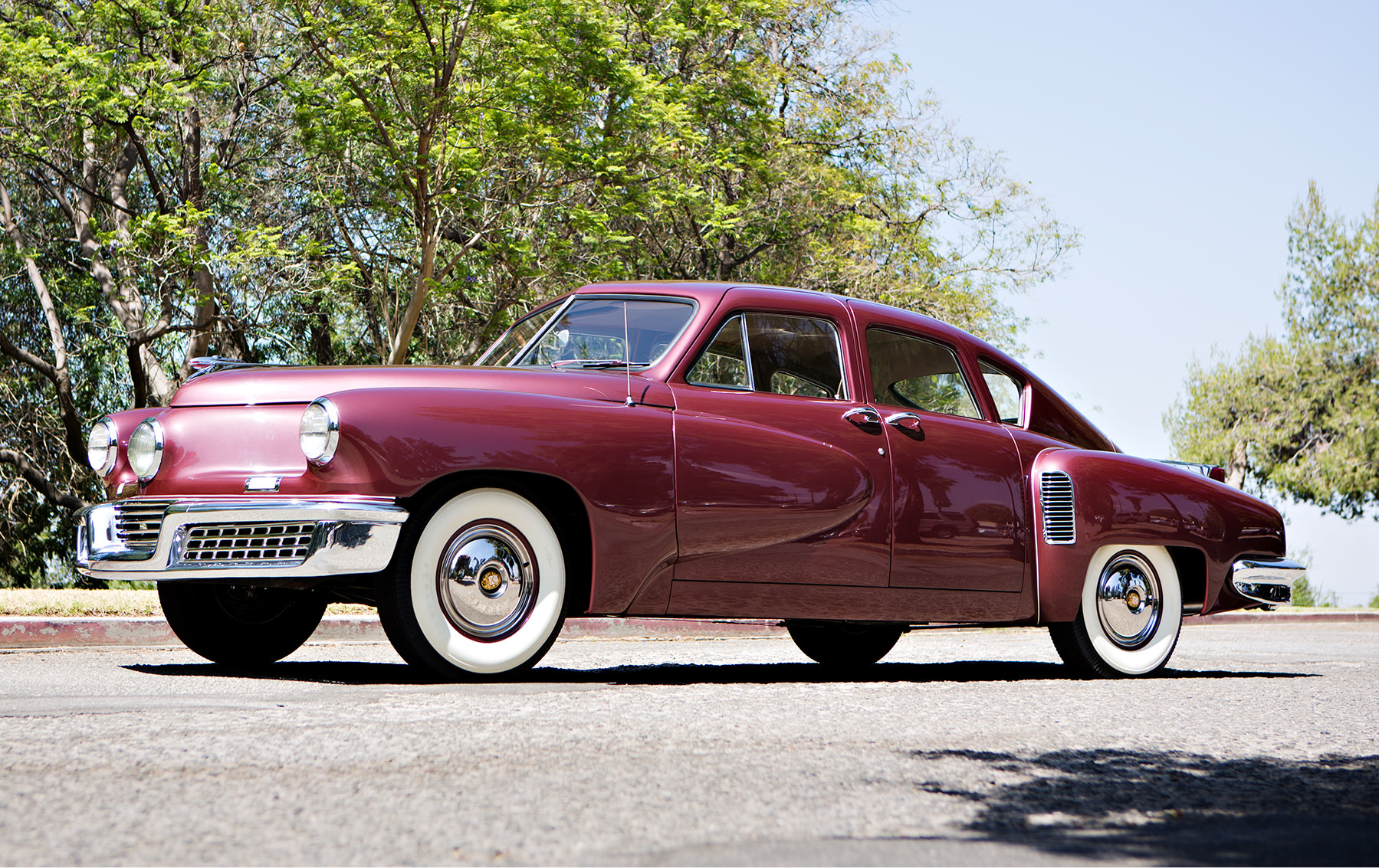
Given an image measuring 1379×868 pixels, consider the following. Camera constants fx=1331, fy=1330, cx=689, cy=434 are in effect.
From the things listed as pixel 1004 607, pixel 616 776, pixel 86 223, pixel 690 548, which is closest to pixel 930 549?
pixel 1004 607

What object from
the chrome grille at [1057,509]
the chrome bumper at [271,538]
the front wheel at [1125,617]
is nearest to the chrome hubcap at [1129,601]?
the front wheel at [1125,617]

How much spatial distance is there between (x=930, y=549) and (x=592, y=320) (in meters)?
1.91

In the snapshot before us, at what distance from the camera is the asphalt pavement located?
8.81ft

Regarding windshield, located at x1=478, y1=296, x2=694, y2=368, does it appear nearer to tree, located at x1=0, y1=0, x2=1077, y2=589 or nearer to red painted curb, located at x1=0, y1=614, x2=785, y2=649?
red painted curb, located at x1=0, y1=614, x2=785, y2=649

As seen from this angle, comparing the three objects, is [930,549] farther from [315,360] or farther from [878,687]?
[315,360]

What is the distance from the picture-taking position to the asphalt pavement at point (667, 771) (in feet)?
8.81

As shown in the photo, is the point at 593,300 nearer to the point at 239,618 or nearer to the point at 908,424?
the point at 908,424

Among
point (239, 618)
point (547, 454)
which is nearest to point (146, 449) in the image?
point (239, 618)

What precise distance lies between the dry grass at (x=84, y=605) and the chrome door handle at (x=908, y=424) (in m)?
4.96

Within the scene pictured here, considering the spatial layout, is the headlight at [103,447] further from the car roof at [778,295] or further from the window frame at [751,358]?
the window frame at [751,358]

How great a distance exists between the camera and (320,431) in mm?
5012

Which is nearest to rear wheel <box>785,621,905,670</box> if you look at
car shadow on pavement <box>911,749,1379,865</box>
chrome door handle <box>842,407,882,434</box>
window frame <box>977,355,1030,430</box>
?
window frame <box>977,355,1030,430</box>

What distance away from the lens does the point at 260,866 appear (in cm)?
244

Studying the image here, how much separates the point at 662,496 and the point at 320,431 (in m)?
1.39
